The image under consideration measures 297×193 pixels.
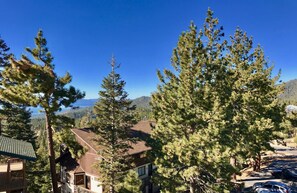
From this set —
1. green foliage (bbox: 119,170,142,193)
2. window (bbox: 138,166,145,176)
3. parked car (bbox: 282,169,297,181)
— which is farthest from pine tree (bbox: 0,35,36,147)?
parked car (bbox: 282,169,297,181)

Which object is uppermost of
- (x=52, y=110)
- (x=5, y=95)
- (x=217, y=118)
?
(x=5, y=95)

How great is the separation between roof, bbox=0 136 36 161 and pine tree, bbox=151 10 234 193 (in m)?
8.88

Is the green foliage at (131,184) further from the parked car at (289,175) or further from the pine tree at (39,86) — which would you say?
the parked car at (289,175)

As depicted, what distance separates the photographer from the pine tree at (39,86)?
49.6ft

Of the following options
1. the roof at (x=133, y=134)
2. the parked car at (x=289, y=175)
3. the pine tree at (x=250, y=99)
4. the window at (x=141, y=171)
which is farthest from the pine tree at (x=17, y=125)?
the parked car at (x=289, y=175)

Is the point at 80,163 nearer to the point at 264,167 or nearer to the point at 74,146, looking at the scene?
the point at 74,146

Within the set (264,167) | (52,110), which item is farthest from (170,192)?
(264,167)

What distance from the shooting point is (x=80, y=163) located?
25906mm

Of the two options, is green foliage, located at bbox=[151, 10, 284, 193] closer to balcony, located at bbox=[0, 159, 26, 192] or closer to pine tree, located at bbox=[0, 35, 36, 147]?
balcony, located at bbox=[0, 159, 26, 192]

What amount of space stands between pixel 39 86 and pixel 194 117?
35.3ft

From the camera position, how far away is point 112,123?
17984 mm

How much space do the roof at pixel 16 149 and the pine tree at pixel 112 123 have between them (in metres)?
4.99

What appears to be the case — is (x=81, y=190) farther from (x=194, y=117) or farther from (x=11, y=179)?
(x=194, y=117)

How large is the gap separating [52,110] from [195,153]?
400 inches
